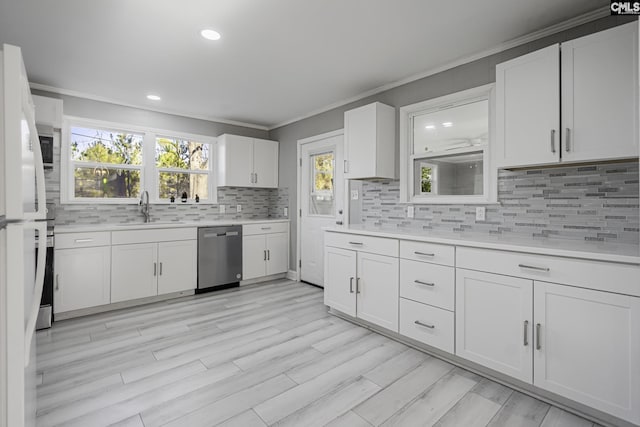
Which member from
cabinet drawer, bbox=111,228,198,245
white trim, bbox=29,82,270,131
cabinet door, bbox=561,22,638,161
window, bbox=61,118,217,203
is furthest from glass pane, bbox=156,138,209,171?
cabinet door, bbox=561,22,638,161

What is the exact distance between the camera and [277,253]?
15.8ft

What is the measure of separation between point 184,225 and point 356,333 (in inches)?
94.6

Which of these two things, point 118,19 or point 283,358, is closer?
point 118,19

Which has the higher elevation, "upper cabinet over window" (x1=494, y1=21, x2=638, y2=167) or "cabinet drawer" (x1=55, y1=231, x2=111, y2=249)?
"upper cabinet over window" (x1=494, y1=21, x2=638, y2=167)

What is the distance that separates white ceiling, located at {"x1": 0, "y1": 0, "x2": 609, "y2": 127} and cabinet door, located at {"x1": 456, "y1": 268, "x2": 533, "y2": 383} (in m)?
1.78

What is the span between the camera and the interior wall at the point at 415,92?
230cm

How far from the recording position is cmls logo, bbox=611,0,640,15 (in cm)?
190

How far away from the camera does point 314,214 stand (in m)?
4.59

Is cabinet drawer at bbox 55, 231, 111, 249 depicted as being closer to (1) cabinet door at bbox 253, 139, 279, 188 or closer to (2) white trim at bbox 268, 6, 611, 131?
A: (1) cabinet door at bbox 253, 139, 279, 188

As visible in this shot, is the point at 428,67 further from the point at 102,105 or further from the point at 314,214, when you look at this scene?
the point at 102,105

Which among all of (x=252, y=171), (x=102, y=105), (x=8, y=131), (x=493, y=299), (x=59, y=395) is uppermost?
(x=102, y=105)

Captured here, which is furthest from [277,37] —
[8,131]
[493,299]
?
[493,299]

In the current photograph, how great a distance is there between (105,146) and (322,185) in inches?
107

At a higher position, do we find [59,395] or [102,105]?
[102,105]
